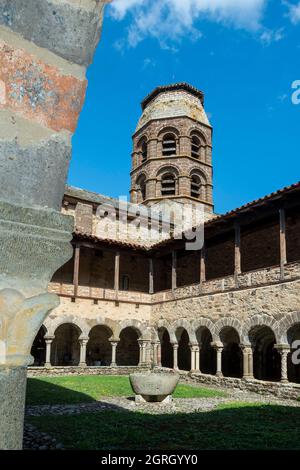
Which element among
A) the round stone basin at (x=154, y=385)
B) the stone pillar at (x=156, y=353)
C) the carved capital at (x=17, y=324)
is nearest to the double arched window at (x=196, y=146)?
the stone pillar at (x=156, y=353)

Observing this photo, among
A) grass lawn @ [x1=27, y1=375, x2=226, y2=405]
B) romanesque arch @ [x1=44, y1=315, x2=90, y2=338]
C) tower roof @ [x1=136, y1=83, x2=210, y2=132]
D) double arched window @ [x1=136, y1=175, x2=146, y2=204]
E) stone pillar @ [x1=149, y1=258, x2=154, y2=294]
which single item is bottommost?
grass lawn @ [x1=27, y1=375, x2=226, y2=405]

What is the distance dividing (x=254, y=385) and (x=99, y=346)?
405 inches

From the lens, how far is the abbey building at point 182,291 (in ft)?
45.5

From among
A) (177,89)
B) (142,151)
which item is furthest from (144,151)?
(177,89)

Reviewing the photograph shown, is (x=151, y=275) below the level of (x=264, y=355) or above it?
above

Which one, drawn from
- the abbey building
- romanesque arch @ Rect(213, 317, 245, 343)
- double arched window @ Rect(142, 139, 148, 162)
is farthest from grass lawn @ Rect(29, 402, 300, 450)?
double arched window @ Rect(142, 139, 148, 162)

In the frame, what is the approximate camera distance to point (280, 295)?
13023 mm

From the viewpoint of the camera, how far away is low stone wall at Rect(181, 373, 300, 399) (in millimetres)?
12148

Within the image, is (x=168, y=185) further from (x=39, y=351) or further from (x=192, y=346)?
(x=192, y=346)

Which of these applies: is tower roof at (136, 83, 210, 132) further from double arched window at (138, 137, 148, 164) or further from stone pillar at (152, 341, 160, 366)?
stone pillar at (152, 341, 160, 366)

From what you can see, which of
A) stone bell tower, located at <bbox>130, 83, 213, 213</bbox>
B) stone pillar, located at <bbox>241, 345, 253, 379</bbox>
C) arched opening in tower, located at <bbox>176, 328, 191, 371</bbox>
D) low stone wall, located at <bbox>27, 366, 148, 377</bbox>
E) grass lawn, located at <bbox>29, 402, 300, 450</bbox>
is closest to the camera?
grass lawn, located at <bbox>29, 402, 300, 450</bbox>

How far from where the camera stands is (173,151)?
97.0 ft

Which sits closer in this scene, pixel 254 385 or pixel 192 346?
pixel 254 385

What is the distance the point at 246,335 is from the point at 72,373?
25.3 feet
